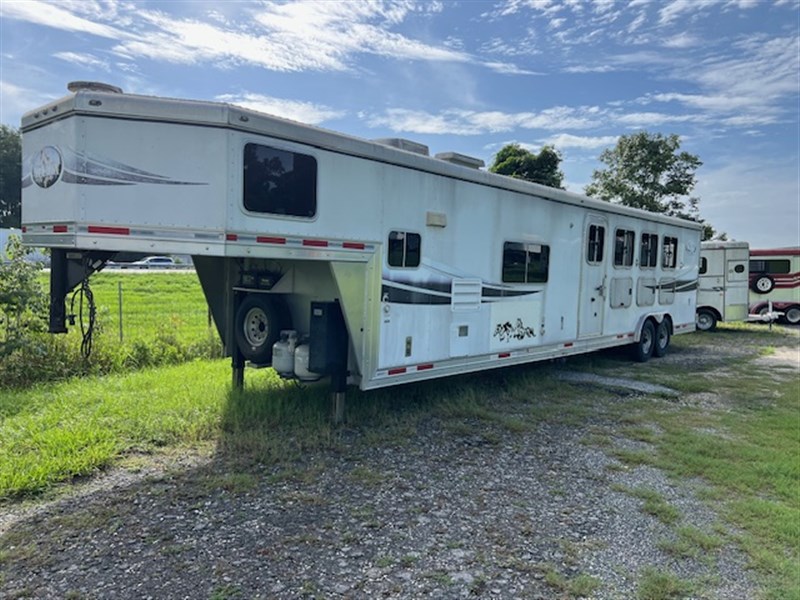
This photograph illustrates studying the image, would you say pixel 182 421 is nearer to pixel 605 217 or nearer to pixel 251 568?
pixel 251 568

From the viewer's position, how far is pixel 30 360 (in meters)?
7.53

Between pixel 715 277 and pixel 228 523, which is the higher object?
pixel 715 277

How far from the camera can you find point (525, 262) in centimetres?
784

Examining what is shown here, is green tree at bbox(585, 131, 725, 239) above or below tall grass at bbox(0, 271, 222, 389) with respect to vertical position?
above

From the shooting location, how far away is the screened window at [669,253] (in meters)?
11.5

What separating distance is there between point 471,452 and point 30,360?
584 cm

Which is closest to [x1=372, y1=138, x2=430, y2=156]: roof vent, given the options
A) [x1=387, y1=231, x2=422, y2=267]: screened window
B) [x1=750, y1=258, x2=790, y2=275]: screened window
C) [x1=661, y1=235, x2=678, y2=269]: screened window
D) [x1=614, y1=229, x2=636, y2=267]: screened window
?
[x1=387, y1=231, x2=422, y2=267]: screened window

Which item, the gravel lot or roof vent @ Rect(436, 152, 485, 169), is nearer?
the gravel lot

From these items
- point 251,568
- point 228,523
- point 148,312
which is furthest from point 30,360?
point 148,312

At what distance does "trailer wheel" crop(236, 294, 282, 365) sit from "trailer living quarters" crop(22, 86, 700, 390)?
22 mm

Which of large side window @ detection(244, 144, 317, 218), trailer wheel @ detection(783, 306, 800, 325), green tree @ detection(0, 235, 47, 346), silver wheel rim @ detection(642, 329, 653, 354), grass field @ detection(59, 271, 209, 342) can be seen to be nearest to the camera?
large side window @ detection(244, 144, 317, 218)

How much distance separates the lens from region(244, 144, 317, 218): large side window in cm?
488

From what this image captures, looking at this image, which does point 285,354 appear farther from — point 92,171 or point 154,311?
point 154,311

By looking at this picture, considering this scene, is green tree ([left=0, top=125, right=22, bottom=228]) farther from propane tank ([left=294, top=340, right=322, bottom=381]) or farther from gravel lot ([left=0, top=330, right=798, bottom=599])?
gravel lot ([left=0, top=330, right=798, bottom=599])
